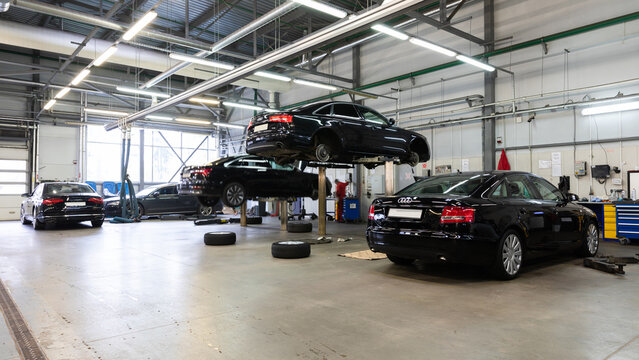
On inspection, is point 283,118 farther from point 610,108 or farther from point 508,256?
point 610,108

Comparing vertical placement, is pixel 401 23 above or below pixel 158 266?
above

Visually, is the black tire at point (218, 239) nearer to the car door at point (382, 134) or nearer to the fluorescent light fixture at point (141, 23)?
the car door at point (382, 134)

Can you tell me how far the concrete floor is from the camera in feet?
7.60

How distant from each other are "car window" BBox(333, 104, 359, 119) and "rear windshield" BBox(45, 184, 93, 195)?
25.3 feet

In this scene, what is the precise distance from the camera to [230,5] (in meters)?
11.7

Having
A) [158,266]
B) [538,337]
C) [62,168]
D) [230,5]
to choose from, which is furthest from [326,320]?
[62,168]

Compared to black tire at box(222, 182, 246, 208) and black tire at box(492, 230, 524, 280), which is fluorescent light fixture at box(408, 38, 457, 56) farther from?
black tire at box(492, 230, 524, 280)

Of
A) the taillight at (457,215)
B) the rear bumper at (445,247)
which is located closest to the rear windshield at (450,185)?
the taillight at (457,215)

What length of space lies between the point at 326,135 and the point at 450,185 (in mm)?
3166

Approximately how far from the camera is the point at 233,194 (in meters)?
8.95

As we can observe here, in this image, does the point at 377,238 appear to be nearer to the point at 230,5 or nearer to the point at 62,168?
the point at 230,5

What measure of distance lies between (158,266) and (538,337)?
4329 mm

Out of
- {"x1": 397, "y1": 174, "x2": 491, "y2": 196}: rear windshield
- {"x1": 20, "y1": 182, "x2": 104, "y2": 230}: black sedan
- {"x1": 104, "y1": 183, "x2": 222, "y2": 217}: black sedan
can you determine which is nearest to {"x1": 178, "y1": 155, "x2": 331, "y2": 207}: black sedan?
{"x1": 20, "y1": 182, "x2": 104, "y2": 230}: black sedan

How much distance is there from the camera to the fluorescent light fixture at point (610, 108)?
26.2 ft
